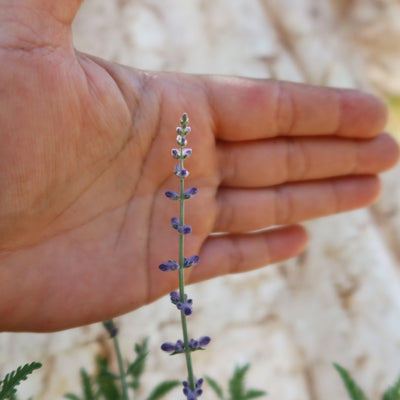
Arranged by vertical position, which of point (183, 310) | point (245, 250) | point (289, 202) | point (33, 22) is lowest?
point (183, 310)

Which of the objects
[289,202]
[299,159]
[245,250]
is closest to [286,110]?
[299,159]

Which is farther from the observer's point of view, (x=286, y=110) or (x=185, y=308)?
(x=286, y=110)

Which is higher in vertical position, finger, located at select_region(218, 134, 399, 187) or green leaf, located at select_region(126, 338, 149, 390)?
finger, located at select_region(218, 134, 399, 187)

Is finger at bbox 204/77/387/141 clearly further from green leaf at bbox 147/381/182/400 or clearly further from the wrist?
green leaf at bbox 147/381/182/400

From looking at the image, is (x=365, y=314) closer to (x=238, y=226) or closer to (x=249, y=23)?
(x=238, y=226)

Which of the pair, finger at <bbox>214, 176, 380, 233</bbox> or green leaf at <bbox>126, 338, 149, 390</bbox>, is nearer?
green leaf at <bbox>126, 338, 149, 390</bbox>

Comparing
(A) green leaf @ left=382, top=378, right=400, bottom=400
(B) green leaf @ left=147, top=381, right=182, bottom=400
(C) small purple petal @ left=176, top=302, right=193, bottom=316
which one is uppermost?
(C) small purple petal @ left=176, top=302, right=193, bottom=316

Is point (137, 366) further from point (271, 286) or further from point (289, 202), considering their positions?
point (271, 286)

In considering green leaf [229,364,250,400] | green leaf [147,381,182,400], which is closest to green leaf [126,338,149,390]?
green leaf [147,381,182,400]
